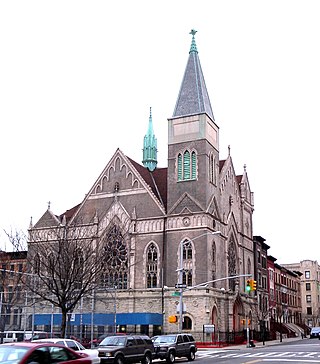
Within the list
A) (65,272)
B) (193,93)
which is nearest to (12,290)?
(65,272)

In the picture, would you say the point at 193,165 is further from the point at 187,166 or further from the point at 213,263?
the point at 213,263

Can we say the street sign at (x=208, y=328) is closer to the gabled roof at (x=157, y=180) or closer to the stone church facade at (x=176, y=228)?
the stone church facade at (x=176, y=228)

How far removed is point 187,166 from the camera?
5834cm

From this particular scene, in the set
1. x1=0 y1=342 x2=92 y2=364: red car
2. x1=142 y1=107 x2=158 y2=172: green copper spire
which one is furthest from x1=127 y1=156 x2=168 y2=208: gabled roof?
x1=0 y1=342 x2=92 y2=364: red car

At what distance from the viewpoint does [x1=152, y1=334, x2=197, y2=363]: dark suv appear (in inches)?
1215

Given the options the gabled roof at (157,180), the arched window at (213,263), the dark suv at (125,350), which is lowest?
the dark suv at (125,350)

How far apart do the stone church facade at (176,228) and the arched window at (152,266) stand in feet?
0.34

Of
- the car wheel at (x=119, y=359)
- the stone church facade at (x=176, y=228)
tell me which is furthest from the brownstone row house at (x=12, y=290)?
the car wheel at (x=119, y=359)

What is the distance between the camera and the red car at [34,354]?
1284 centimetres

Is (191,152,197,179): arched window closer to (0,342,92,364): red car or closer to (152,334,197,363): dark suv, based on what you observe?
(152,334,197,363): dark suv

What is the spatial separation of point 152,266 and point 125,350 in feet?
99.4

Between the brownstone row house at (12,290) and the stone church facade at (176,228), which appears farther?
the stone church facade at (176,228)

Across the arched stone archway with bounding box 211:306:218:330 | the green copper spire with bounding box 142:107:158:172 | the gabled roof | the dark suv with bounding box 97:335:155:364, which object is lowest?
the dark suv with bounding box 97:335:155:364

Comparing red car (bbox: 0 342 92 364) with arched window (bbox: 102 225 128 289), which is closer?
red car (bbox: 0 342 92 364)
